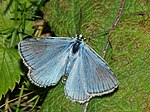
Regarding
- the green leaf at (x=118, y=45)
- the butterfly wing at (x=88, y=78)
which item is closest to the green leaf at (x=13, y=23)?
the green leaf at (x=118, y=45)

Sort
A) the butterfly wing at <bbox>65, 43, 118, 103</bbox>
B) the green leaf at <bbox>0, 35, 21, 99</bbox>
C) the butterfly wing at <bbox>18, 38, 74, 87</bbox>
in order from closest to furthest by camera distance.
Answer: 1. the butterfly wing at <bbox>65, 43, 118, 103</bbox>
2. the butterfly wing at <bbox>18, 38, 74, 87</bbox>
3. the green leaf at <bbox>0, 35, 21, 99</bbox>

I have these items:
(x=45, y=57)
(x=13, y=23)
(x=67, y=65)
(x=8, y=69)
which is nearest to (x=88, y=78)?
(x=67, y=65)

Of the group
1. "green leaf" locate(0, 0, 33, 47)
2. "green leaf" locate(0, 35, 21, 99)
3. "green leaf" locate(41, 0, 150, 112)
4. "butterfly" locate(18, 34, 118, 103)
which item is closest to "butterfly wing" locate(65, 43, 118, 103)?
"butterfly" locate(18, 34, 118, 103)

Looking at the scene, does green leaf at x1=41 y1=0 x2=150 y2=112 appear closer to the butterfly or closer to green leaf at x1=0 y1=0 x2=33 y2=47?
the butterfly

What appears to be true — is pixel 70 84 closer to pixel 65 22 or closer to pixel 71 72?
pixel 71 72

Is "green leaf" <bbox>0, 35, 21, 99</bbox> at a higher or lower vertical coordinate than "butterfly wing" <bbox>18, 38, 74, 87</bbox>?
lower

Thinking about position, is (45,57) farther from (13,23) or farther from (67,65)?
(13,23)
